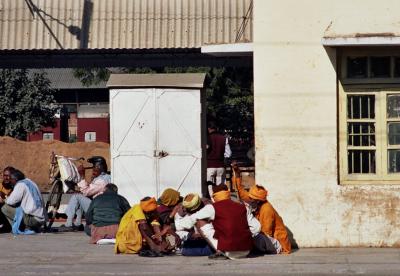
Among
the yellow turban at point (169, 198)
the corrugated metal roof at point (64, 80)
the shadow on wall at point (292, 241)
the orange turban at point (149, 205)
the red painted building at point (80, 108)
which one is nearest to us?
the orange turban at point (149, 205)

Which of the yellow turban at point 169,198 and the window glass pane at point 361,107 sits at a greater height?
the window glass pane at point 361,107

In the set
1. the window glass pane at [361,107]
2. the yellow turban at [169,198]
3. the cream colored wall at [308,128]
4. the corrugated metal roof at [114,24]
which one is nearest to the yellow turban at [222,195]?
the cream colored wall at [308,128]

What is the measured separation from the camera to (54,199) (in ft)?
60.4

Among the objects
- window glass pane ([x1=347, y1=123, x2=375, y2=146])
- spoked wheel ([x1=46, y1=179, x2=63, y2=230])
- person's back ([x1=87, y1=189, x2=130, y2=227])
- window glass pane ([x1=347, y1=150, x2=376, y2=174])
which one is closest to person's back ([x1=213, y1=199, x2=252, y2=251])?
window glass pane ([x1=347, y1=150, x2=376, y2=174])

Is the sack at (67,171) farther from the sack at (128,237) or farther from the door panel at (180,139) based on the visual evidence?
the sack at (128,237)

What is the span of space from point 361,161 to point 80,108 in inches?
1946

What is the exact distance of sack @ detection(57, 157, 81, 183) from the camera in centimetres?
1794

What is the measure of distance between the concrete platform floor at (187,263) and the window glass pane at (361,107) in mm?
1976

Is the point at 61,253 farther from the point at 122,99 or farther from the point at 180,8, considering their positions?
the point at 180,8

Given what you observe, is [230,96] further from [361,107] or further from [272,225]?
[272,225]

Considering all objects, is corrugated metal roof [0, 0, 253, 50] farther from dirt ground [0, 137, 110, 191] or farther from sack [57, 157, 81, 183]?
dirt ground [0, 137, 110, 191]

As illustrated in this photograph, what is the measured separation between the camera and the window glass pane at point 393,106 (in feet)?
47.7

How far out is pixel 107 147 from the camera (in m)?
32.8

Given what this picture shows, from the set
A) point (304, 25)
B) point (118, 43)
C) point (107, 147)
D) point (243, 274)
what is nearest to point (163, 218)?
point (243, 274)
